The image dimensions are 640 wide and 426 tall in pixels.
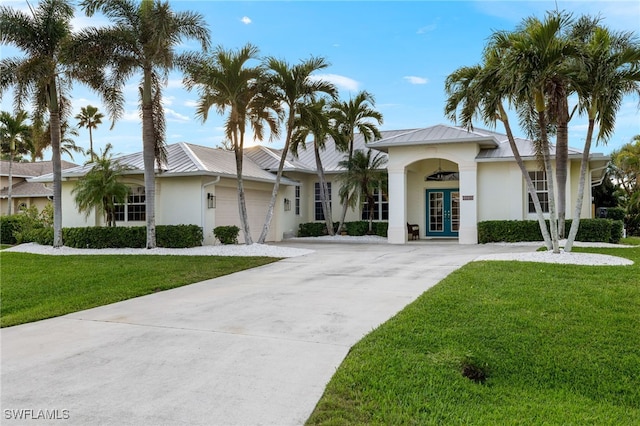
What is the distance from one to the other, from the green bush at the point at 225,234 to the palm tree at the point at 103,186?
353 centimetres

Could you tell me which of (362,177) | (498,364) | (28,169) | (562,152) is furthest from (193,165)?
(28,169)

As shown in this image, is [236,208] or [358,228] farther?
[358,228]

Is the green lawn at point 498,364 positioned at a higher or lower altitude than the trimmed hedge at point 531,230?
lower

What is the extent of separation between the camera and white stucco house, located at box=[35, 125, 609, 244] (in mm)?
17500

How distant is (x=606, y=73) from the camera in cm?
1034

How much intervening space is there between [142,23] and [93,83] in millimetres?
3041

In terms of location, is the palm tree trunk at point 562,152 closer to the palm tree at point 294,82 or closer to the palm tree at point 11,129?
the palm tree at point 294,82

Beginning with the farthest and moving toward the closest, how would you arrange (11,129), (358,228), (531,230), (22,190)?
(22,190), (11,129), (358,228), (531,230)

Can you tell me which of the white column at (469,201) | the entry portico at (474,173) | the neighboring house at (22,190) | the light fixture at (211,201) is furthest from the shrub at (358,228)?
the neighboring house at (22,190)

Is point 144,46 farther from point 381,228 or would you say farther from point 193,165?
point 381,228

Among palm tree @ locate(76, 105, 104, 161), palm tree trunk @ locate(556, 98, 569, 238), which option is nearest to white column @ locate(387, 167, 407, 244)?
palm tree trunk @ locate(556, 98, 569, 238)

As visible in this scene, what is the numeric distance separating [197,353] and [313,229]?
1782cm

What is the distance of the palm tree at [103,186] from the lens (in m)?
16.0

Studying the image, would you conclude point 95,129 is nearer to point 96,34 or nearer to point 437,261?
point 96,34
